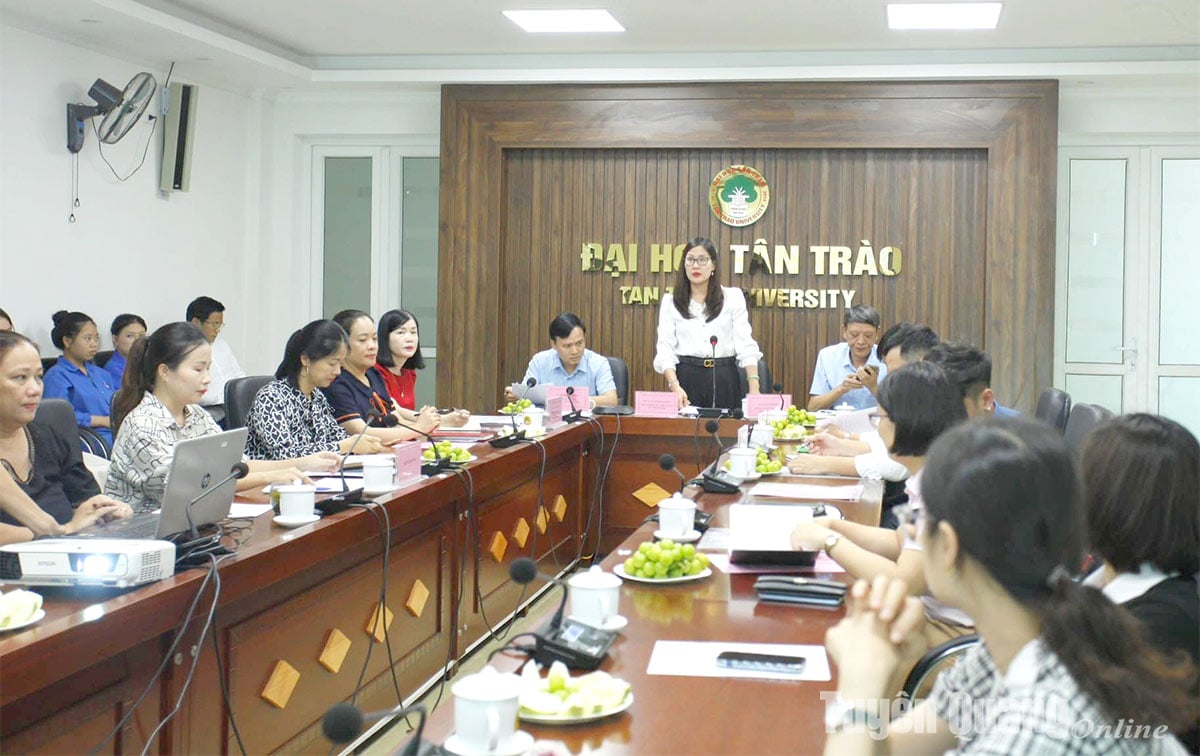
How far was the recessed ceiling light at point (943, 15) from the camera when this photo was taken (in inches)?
235

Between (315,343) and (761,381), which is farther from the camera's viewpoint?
(761,381)

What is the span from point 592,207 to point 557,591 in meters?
3.05

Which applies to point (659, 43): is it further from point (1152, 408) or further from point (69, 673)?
point (69, 673)

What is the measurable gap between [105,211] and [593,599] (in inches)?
218

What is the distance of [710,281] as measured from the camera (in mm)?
5770

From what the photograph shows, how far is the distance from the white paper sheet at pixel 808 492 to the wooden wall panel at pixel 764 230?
149 inches

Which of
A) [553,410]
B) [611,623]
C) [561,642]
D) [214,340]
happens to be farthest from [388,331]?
[561,642]

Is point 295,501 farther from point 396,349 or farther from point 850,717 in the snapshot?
point 396,349

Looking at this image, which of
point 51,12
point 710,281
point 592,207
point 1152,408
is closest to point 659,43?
point 592,207

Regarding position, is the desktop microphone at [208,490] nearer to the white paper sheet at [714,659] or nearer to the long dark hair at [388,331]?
the white paper sheet at [714,659]

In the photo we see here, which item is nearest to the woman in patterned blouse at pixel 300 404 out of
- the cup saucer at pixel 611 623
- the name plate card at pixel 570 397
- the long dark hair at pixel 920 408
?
the name plate card at pixel 570 397

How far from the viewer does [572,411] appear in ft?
17.5

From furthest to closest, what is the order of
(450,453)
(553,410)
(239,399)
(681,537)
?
(553,410) → (239,399) → (450,453) → (681,537)

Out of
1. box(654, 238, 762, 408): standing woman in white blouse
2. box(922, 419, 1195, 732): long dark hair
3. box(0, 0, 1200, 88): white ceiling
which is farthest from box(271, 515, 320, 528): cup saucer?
box(0, 0, 1200, 88): white ceiling
